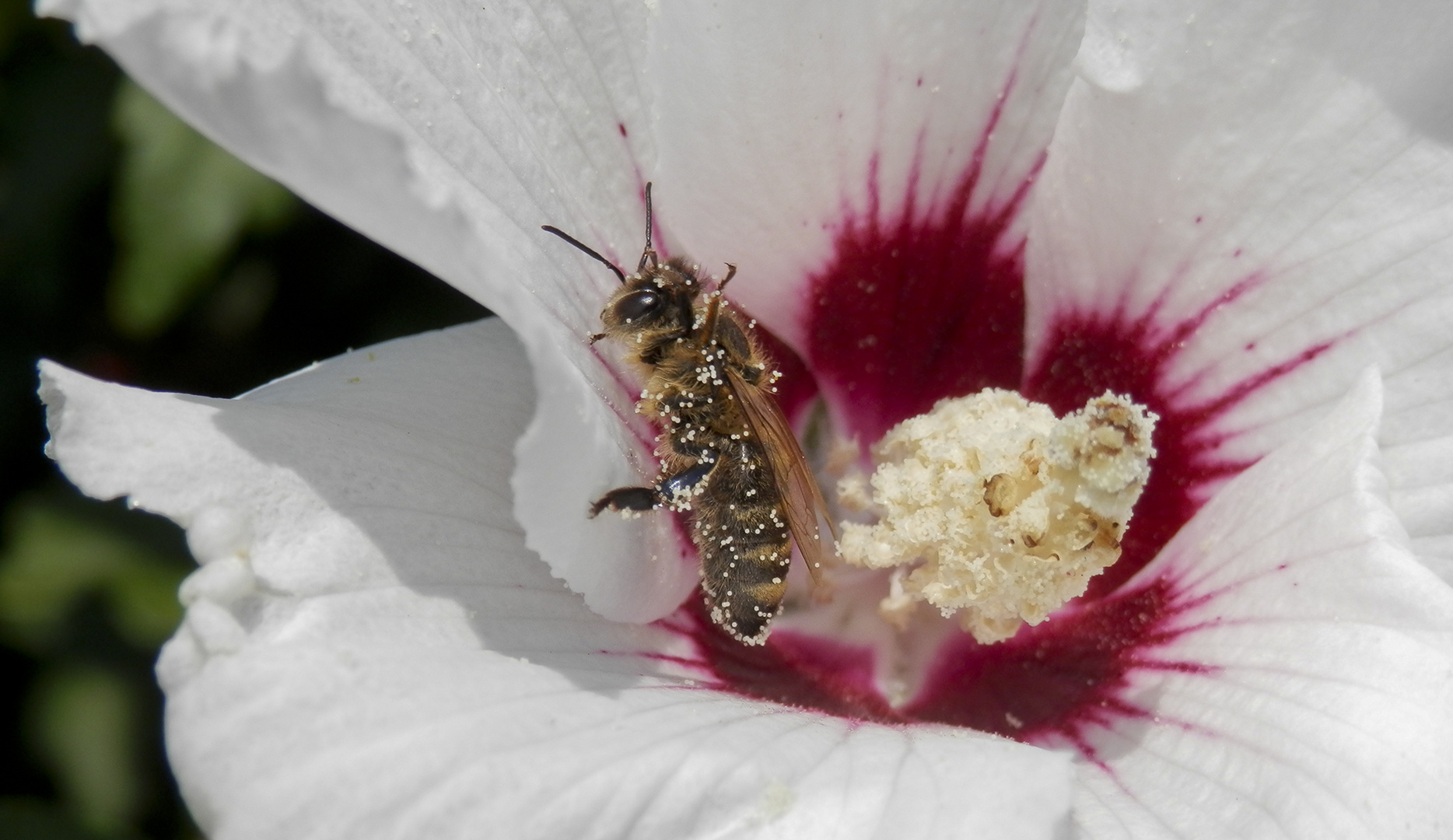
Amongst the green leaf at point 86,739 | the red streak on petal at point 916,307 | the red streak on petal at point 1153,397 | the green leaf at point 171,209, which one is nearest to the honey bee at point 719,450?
the red streak on petal at point 916,307

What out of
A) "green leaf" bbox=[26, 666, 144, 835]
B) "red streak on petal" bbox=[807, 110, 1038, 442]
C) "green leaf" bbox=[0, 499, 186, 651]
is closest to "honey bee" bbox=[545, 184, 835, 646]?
"red streak on petal" bbox=[807, 110, 1038, 442]

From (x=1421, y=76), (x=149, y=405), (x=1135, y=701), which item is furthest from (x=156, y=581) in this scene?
(x=1421, y=76)

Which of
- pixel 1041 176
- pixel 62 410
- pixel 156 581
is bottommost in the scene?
pixel 156 581

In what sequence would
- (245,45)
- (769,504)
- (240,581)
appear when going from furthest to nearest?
(769,504) < (240,581) < (245,45)

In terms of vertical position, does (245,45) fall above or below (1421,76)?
below

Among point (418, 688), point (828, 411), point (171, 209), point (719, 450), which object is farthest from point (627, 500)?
point (171, 209)

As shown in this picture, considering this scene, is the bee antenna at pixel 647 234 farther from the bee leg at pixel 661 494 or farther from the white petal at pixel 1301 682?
the white petal at pixel 1301 682

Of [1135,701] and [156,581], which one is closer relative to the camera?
[1135,701]

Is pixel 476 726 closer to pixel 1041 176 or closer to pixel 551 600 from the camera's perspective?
pixel 551 600
